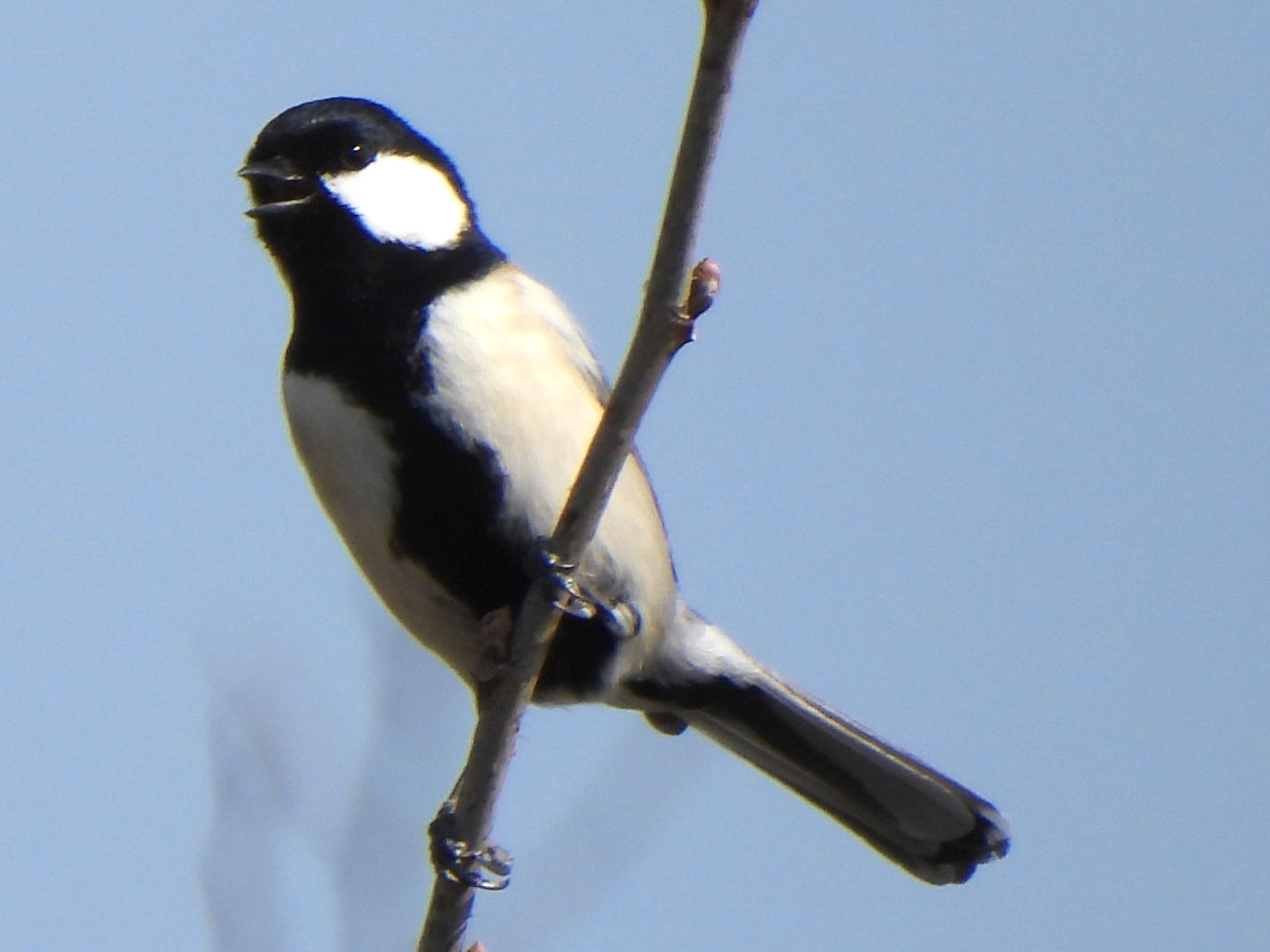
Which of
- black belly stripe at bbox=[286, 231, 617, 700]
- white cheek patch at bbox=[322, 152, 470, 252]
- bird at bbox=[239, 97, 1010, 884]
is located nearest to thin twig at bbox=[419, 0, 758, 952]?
bird at bbox=[239, 97, 1010, 884]

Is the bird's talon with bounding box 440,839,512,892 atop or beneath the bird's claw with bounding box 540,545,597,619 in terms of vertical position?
beneath

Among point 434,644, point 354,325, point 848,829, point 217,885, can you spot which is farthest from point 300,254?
point 848,829

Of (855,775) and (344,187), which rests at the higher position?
(344,187)

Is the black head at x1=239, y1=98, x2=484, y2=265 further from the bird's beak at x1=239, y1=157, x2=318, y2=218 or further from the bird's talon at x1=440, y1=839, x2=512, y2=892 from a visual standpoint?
the bird's talon at x1=440, y1=839, x2=512, y2=892

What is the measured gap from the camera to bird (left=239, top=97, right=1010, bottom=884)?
2.65 metres

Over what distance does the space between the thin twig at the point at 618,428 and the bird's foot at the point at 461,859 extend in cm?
1

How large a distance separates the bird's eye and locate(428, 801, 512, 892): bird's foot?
1.09 meters

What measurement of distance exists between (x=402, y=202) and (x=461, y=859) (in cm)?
115

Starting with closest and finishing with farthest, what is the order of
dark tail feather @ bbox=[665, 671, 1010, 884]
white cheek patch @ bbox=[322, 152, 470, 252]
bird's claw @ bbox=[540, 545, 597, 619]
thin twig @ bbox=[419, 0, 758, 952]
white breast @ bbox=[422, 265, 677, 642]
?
thin twig @ bbox=[419, 0, 758, 952] < bird's claw @ bbox=[540, 545, 597, 619] < white breast @ bbox=[422, 265, 677, 642] < white cheek patch @ bbox=[322, 152, 470, 252] < dark tail feather @ bbox=[665, 671, 1010, 884]

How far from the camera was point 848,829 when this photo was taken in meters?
3.33

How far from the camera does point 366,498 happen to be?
272 centimetres

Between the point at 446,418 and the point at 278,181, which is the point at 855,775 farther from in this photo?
the point at 278,181

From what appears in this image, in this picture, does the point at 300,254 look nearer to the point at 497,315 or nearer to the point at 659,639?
the point at 497,315

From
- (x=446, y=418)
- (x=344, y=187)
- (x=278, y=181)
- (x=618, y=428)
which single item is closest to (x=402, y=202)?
(x=344, y=187)
